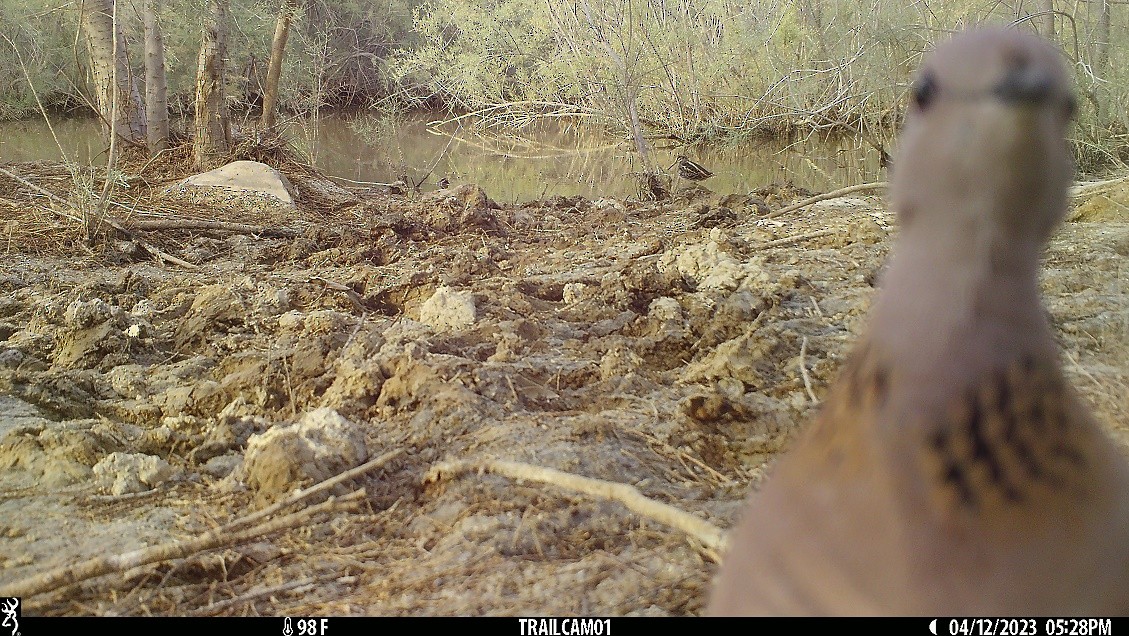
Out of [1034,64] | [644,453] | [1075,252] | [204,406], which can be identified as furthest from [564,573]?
[1075,252]

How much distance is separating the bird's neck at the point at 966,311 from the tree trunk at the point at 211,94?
8.38m

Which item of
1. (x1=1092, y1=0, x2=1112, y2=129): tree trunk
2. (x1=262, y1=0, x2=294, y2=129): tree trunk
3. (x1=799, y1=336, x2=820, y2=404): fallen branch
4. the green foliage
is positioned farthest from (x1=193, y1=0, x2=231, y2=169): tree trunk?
(x1=1092, y1=0, x2=1112, y2=129): tree trunk

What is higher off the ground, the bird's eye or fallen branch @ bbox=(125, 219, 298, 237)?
the bird's eye

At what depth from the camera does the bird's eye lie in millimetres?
885

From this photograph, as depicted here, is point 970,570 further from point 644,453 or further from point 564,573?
point 644,453

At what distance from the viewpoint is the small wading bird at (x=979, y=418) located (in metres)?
0.83

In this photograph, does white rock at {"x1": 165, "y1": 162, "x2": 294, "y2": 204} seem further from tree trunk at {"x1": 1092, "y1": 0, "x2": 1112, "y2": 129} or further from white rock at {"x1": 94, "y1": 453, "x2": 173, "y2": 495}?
tree trunk at {"x1": 1092, "y1": 0, "x2": 1112, "y2": 129}

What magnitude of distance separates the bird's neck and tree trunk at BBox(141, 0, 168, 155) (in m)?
9.13

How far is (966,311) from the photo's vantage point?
0.84 m

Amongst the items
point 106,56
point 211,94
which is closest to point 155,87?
point 106,56

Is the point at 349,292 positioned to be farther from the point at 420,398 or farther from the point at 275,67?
the point at 275,67

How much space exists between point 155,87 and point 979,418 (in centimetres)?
943

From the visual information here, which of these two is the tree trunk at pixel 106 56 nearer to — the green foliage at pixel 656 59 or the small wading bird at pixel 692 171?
the green foliage at pixel 656 59

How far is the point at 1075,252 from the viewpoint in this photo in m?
4.60
